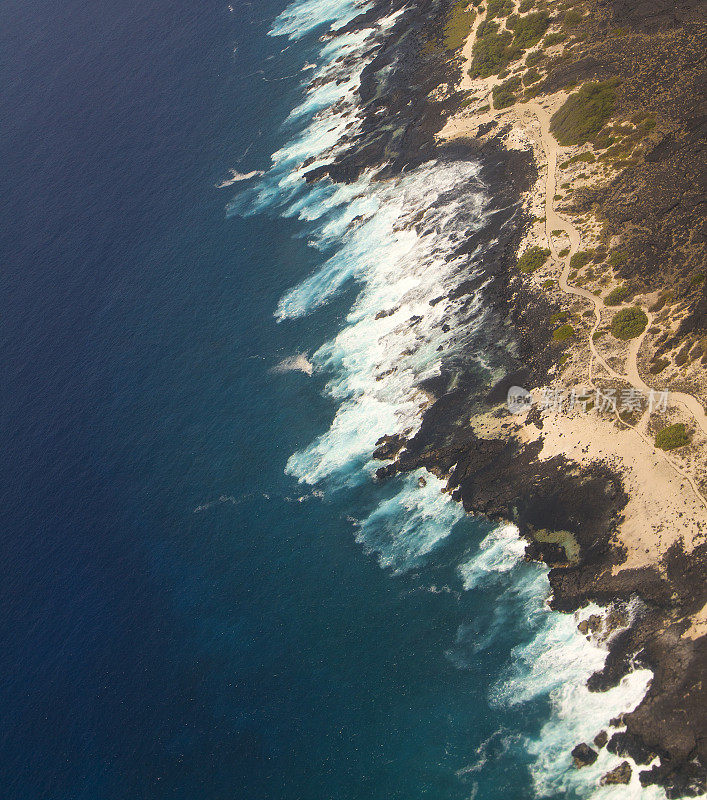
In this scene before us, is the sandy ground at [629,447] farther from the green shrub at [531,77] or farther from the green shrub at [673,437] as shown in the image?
the green shrub at [531,77]

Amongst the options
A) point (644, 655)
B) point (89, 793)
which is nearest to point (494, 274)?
point (644, 655)

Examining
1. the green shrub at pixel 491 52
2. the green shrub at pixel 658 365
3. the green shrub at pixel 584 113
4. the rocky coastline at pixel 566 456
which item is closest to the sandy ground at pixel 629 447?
the rocky coastline at pixel 566 456

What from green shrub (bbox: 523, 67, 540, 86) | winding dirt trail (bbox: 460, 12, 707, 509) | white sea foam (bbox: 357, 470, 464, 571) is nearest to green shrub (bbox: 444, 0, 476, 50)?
winding dirt trail (bbox: 460, 12, 707, 509)

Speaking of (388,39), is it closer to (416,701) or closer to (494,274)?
(494,274)
